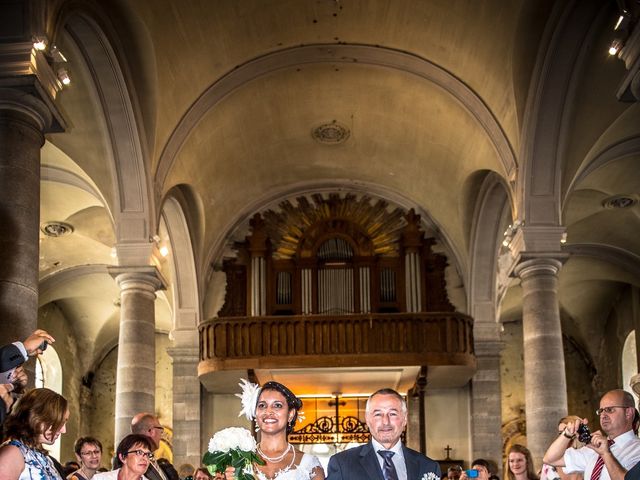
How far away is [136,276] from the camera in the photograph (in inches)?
620

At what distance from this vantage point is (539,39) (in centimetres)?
1454

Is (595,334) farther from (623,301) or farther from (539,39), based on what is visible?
(539,39)

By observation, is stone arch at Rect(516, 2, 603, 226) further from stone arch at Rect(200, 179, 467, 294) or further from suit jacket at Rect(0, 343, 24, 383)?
suit jacket at Rect(0, 343, 24, 383)

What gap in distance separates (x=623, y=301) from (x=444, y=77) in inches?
451

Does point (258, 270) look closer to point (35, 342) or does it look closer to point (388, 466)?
point (35, 342)

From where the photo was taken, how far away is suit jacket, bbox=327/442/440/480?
425cm

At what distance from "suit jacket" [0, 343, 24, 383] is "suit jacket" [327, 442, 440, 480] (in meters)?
1.64

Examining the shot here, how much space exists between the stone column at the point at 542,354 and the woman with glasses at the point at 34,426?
10999 millimetres

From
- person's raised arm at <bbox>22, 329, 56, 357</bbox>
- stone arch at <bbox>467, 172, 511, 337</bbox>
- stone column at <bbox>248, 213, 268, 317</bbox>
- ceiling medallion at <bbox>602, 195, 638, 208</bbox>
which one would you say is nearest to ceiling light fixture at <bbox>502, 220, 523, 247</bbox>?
stone arch at <bbox>467, 172, 511, 337</bbox>

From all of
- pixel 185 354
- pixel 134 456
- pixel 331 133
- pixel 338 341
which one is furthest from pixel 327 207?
pixel 134 456

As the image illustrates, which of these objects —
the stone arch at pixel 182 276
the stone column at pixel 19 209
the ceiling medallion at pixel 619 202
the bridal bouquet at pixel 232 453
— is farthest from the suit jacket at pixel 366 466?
the ceiling medallion at pixel 619 202

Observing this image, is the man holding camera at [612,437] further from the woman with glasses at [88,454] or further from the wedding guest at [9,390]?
the woman with glasses at [88,454]

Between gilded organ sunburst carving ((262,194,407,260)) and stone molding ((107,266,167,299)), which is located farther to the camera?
gilded organ sunburst carving ((262,194,407,260))

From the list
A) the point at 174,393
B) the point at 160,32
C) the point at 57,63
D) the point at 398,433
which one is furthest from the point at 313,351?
the point at 398,433
